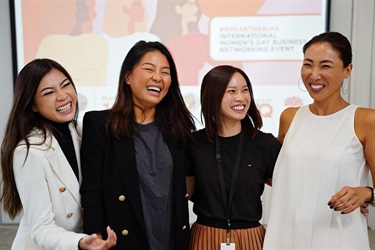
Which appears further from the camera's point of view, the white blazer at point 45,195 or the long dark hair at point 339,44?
the long dark hair at point 339,44

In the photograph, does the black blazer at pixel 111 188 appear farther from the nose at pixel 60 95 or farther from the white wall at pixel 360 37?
the white wall at pixel 360 37

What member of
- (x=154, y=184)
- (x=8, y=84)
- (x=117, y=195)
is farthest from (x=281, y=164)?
(x=8, y=84)

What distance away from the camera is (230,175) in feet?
5.16

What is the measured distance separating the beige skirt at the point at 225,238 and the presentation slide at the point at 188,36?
1.90m

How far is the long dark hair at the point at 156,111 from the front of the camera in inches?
56.7

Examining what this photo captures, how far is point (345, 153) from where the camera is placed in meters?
1.42

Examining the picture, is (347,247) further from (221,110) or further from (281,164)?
(221,110)

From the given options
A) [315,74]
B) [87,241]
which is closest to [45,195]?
[87,241]

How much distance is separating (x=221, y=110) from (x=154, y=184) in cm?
48

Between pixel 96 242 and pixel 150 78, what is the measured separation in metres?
0.67

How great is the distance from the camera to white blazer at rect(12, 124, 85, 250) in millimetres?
1260

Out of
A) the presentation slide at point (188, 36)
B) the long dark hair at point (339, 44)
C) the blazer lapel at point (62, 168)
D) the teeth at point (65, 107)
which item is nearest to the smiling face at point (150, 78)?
the teeth at point (65, 107)

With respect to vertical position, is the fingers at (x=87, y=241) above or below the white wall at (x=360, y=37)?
below

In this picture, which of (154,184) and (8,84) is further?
(8,84)
